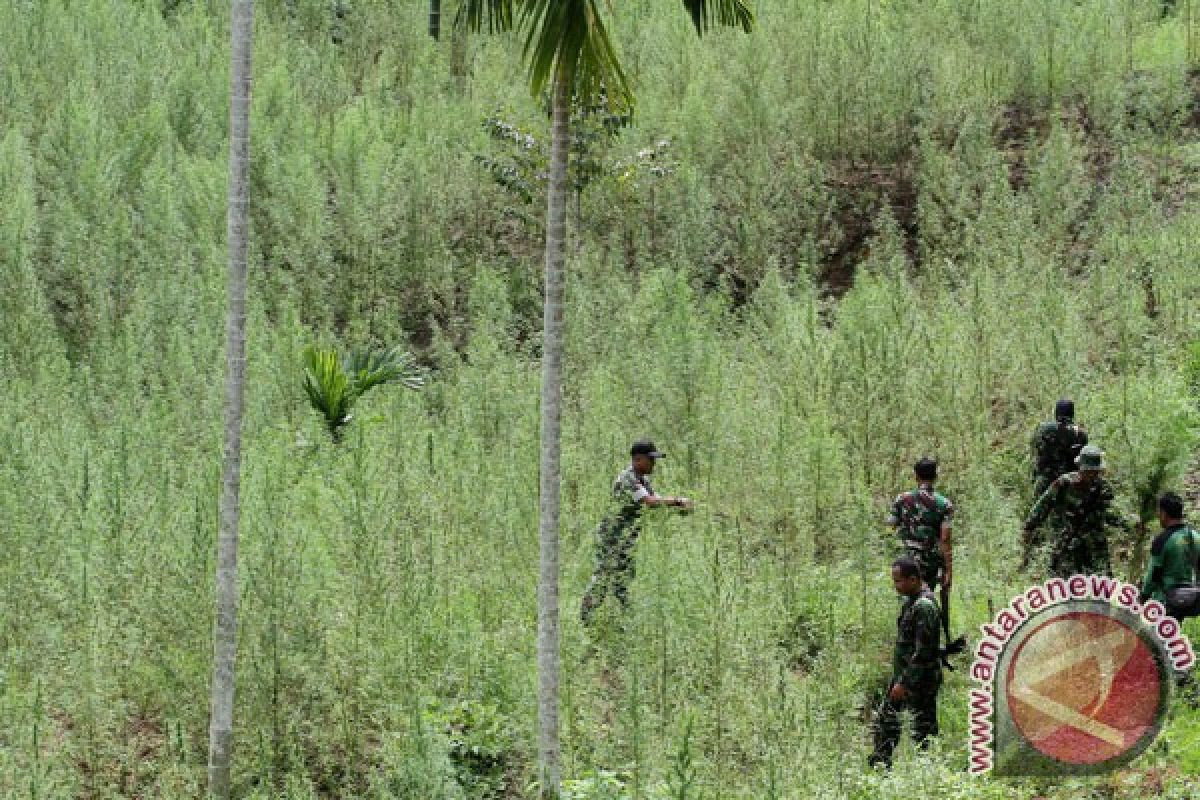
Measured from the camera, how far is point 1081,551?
898cm

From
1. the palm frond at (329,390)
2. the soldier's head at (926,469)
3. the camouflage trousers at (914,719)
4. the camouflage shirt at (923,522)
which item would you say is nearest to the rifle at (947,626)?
the camouflage shirt at (923,522)

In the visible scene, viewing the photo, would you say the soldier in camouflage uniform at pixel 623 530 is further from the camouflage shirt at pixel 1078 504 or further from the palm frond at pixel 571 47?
the palm frond at pixel 571 47

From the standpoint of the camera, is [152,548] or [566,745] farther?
[152,548]

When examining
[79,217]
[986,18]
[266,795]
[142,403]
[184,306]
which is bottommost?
[266,795]

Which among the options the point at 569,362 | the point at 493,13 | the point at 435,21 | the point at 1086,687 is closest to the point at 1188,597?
the point at 1086,687

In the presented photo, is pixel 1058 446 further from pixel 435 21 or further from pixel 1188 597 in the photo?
pixel 435 21

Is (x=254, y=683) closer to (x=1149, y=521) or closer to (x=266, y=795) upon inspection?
(x=266, y=795)

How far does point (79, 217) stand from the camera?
663 inches

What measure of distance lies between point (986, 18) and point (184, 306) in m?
11.4

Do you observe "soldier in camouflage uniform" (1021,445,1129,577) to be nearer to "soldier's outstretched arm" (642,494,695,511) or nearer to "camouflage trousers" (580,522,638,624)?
"soldier's outstretched arm" (642,494,695,511)

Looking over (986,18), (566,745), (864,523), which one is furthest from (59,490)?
(986,18)

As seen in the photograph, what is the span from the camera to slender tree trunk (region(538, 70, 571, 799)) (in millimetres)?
6742

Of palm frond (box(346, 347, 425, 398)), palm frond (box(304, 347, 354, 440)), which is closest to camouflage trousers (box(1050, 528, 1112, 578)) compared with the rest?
palm frond (box(304, 347, 354, 440))

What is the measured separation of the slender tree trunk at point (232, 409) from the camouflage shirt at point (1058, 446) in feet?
17.4
